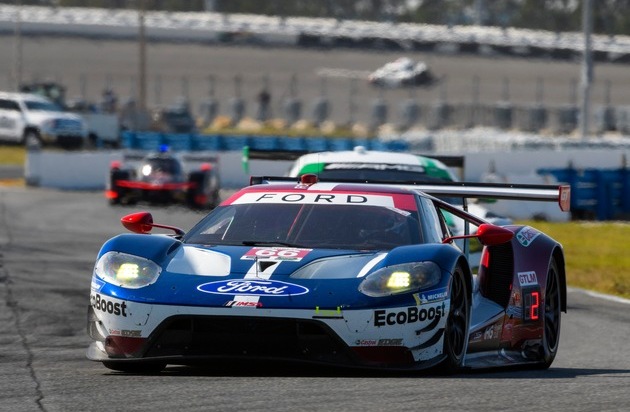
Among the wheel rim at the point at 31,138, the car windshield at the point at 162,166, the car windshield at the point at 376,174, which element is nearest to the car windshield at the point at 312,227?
the car windshield at the point at 376,174

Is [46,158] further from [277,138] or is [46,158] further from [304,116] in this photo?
[304,116]

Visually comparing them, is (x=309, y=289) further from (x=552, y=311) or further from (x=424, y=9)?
(x=424, y=9)

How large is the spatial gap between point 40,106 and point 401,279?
132 feet

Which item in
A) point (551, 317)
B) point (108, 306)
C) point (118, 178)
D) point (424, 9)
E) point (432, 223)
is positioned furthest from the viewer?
point (424, 9)

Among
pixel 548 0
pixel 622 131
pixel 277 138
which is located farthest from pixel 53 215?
pixel 548 0

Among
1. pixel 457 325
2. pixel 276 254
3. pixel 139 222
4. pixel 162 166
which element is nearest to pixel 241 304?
pixel 276 254

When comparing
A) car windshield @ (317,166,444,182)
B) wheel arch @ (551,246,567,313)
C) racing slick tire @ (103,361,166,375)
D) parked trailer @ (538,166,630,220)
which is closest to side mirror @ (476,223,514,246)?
wheel arch @ (551,246,567,313)

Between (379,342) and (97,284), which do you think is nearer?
(379,342)

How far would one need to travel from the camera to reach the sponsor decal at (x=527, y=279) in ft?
30.3

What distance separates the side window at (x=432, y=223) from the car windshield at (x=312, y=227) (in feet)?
0.23

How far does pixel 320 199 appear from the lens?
345 inches

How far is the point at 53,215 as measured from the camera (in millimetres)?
27281

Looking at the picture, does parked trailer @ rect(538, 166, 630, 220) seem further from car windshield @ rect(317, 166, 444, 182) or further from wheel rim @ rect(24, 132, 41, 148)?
wheel rim @ rect(24, 132, 41, 148)

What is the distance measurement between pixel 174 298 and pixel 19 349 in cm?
269
